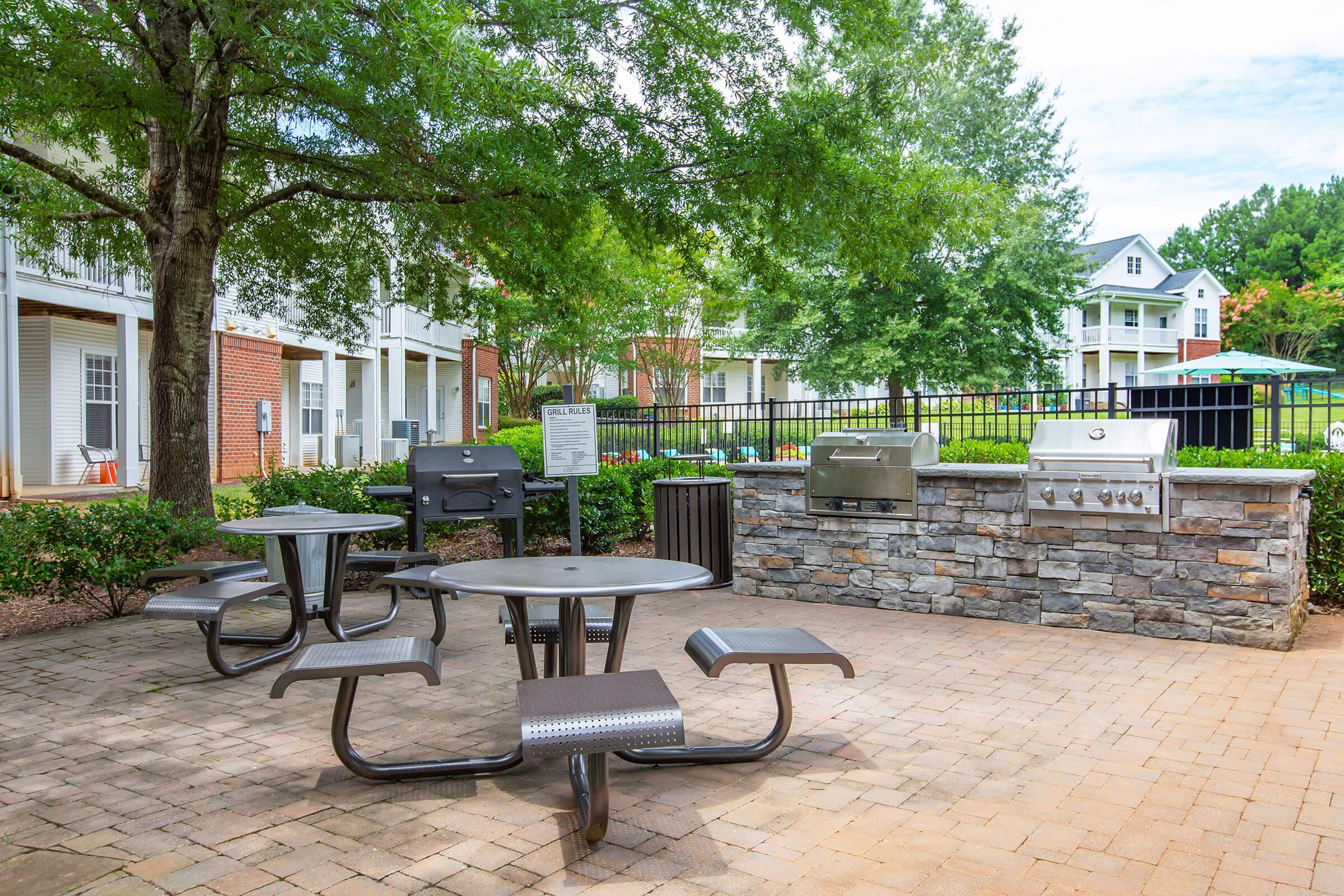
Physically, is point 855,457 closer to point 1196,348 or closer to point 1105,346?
point 1105,346

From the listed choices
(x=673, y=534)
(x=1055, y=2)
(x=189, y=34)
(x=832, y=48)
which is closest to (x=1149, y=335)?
(x=1055, y=2)

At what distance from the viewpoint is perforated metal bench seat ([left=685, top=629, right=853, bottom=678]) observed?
10.9 ft

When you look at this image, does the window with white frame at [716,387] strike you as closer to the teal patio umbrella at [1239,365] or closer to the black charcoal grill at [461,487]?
the teal patio umbrella at [1239,365]

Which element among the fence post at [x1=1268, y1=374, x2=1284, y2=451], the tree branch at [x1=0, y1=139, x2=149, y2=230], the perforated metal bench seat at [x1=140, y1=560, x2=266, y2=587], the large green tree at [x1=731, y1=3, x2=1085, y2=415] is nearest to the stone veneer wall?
the fence post at [x1=1268, y1=374, x2=1284, y2=451]

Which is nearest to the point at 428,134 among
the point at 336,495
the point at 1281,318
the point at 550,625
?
the point at 336,495

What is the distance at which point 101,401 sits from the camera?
55.9ft

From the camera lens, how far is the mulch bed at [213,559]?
21.0ft

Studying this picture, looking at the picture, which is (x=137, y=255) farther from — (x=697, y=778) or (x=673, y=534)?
(x=697, y=778)

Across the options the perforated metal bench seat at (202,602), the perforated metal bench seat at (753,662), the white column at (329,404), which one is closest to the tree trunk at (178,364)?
the perforated metal bench seat at (202,602)

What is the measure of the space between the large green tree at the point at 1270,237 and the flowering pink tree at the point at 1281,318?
18.6ft

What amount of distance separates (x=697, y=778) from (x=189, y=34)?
22.6 ft

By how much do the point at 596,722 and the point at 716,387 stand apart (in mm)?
33675

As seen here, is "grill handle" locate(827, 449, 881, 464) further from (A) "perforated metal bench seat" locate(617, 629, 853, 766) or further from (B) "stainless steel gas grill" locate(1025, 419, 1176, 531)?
(A) "perforated metal bench seat" locate(617, 629, 853, 766)

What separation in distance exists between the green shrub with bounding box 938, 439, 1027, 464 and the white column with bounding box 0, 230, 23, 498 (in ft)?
42.6
